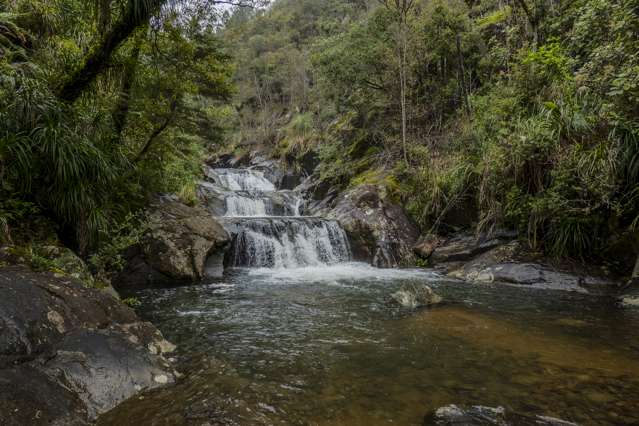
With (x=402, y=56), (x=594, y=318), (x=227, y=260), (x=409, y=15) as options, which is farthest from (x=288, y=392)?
(x=409, y=15)

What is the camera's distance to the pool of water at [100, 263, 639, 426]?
3.04 metres

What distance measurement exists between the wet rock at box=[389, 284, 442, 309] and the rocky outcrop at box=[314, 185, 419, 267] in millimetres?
4205

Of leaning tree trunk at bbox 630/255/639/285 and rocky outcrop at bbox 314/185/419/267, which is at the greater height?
rocky outcrop at bbox 314/185/419/267

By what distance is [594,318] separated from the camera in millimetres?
5715

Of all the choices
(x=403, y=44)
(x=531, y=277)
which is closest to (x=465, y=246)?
(x=531, y=277)

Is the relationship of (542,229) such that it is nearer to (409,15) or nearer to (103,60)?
(103,60)

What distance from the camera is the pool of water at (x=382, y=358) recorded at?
3037 mm

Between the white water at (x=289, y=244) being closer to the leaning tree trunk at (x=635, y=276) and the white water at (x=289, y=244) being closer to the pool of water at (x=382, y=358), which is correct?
the pool of water at (x=382, y=358)

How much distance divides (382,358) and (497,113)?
28.6 ft

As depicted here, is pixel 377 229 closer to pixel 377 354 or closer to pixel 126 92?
pixel 377 354

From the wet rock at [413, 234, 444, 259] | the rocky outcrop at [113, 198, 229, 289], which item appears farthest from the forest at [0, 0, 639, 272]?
the rocky outcrop at [113, 198, 229, 289]

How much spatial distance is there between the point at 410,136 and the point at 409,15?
4996 millimetres

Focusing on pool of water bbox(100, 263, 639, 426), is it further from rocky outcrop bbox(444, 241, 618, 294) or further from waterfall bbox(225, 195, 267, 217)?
waterfall bbox(225, 195, 267, 217)

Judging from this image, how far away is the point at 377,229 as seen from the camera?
38.1 feet
